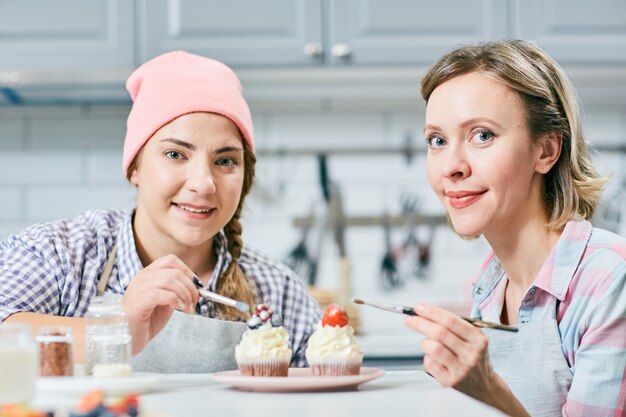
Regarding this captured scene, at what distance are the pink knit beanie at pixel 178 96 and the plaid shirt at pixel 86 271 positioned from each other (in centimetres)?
18

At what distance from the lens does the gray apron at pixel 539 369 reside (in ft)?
5.20

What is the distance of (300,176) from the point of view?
3.43 meters

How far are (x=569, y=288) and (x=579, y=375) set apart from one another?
16 centimetres

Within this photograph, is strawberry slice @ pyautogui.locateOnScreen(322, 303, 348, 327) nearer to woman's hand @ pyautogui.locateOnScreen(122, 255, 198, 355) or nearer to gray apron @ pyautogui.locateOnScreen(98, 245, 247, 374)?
woman's hand @ pyautogui.locateOnScreen(122, 255, 198, 355)

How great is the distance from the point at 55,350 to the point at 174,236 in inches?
26.3

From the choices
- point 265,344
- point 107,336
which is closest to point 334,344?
point 265,344

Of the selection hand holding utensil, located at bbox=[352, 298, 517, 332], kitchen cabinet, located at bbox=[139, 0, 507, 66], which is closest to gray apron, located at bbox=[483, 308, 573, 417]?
hand holding utensil, located at bbox=[352, 298, 517, 332]

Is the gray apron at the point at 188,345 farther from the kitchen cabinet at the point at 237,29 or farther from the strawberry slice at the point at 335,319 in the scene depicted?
the kitchen cabinet at the point at 237,29

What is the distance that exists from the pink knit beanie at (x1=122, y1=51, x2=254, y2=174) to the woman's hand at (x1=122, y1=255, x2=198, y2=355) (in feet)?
1.71

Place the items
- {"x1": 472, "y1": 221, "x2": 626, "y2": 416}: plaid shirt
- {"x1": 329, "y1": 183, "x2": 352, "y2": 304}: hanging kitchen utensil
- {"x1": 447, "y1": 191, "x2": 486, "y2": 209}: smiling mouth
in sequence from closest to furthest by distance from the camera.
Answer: {"x1": 472, "y1": 221, "x2": 626, "y2": 416}: plaid shirt → {"x1": 447, "y1": 191, "x2": 486, "y2": 209}: smiling mouth → {"x1": 329, "y1": 183, "x2": 352, "y2": 304}: hanging kitchen utensil

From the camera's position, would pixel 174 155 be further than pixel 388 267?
No

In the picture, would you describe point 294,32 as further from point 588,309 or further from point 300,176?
point 588,309

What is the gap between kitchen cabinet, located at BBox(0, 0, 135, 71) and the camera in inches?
120

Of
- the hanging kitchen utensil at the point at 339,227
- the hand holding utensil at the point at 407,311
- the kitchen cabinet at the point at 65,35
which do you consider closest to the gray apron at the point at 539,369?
the hand holding utensil at the point at 407,311
